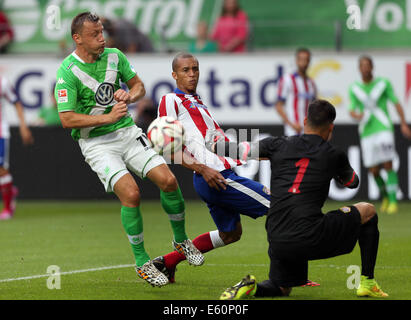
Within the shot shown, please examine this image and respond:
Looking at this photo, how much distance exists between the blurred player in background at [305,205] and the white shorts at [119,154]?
1114 mm

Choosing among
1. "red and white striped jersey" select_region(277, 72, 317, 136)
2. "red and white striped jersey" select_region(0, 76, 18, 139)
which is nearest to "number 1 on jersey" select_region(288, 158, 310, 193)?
"red and white striped jersey" select_region(277, 72, 317, 136)

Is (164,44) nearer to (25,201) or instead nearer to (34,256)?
(25,201)

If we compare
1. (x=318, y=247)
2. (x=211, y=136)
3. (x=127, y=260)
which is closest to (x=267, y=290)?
(x=318, y=247)

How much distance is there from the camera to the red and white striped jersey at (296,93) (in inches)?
541

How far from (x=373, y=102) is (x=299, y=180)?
805 centimetres

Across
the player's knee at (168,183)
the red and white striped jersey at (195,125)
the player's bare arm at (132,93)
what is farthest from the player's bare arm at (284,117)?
the player's knee at (168,183)

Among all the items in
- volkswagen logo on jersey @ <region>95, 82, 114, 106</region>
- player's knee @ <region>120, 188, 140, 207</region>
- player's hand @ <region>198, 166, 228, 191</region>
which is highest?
volkswagen logo on jersey @ <region>95, 82, 114, 106</region>

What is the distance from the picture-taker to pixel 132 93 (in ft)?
24.3

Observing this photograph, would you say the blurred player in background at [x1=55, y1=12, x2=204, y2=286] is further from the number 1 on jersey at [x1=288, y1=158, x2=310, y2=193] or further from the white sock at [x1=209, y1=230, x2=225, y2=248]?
the number 1 on jersey at [x1=288, y1=158, x2=310, y2=193]

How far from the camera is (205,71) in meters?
16.2

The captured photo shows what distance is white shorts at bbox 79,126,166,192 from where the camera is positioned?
23.5ft

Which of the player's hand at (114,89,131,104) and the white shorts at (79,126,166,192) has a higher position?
the player's hand at (114,89,131,104)

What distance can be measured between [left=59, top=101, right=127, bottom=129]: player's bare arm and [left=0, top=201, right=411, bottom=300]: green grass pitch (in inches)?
51.6

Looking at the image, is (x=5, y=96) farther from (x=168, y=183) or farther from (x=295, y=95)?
(x=168, y=183)
